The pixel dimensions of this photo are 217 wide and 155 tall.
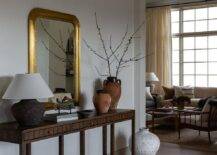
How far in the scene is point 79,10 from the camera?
457cm

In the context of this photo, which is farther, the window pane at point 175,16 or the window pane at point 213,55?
the window pane at point 175,16

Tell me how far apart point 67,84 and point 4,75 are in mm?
951

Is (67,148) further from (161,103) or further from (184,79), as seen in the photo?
(184,79)

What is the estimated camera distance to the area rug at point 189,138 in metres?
6.29

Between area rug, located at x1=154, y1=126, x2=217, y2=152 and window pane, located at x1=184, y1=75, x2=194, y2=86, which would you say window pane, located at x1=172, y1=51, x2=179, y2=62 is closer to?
window pane, located at x1=184, y1=75, x2=194, y2=86

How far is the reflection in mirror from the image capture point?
399cm

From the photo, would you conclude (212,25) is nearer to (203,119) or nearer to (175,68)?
(175,68)

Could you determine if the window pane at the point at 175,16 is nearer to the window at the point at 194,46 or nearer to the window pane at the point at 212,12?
the window at the point at 194,46

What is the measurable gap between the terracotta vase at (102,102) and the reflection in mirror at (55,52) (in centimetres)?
32

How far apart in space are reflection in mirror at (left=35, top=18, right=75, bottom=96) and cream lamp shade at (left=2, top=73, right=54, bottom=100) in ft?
2.09

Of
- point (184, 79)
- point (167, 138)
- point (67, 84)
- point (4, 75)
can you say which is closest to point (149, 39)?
point (184, 79)

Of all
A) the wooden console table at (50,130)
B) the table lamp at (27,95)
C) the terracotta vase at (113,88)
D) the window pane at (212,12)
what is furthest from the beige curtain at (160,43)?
the table lamp at (27,95)

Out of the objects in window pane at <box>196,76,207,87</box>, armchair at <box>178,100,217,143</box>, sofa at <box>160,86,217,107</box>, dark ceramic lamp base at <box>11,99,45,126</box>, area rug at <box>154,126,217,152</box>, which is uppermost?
window pane at <box>196,76,207,87</box>

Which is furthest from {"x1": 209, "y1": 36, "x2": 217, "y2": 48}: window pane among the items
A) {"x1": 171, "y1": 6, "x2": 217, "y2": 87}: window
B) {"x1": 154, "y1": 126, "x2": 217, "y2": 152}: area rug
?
{"x1": 154, "y1": 126, "x2": 217, "y2": 152}: area rug
